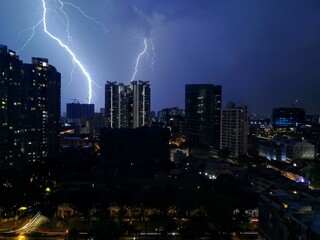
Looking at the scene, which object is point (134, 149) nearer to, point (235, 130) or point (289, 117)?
point (235, 130)

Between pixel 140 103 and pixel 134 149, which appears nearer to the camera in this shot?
pixel 134 149

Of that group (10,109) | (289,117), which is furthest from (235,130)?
(289,117)

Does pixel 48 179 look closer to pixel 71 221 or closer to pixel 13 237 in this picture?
pixel 71 221

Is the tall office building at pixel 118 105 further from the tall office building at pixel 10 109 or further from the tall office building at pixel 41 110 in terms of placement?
the tall office building at pixel 10 109

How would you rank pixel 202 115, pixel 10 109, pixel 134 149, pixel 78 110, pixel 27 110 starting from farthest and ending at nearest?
pixel 78 110, pixel 202 115, pixel 27 110, pixel 134 149, pixel 10 109

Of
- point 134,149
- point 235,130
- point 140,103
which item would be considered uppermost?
point 140,103

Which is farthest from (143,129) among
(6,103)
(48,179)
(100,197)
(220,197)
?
(220,197)

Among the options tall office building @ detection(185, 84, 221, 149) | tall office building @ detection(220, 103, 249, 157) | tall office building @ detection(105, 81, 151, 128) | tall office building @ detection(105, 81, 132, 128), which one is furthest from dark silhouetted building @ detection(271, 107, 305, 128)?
tall office building @ detection(105, 81, 132, 128)
